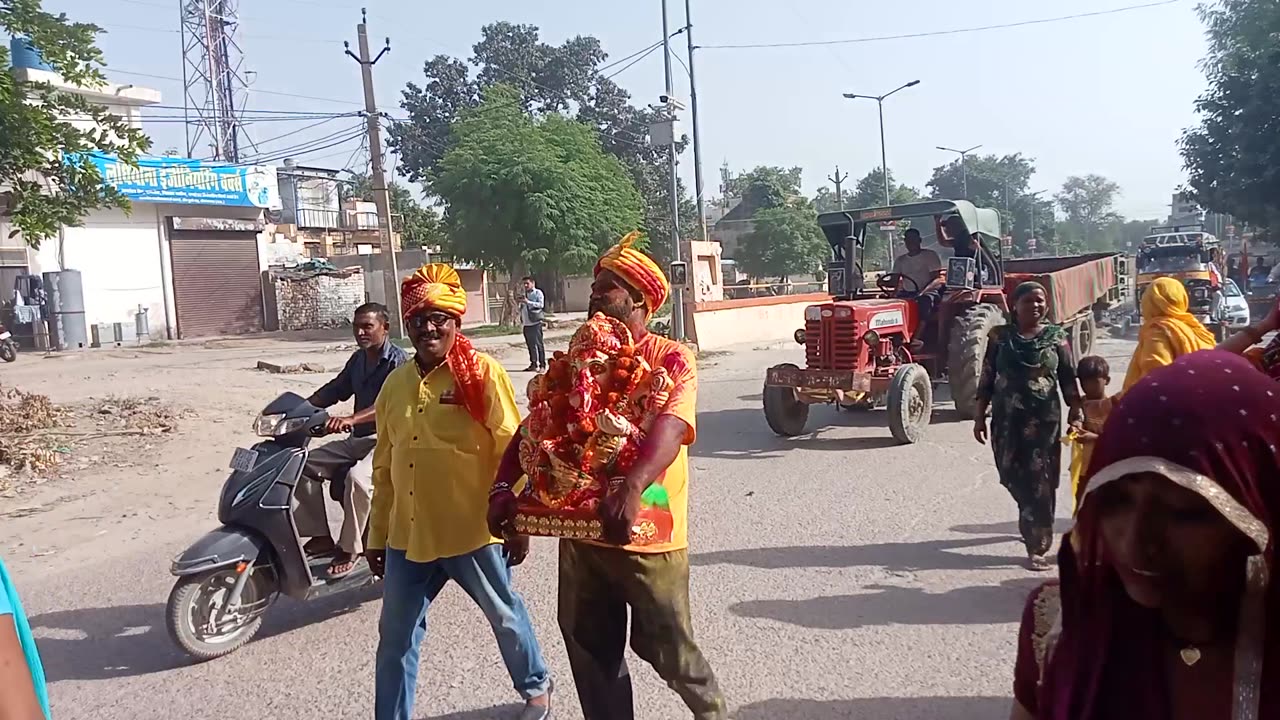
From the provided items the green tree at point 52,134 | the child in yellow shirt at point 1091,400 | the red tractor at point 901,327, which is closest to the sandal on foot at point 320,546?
the child in yellow shirt at point 1091,400

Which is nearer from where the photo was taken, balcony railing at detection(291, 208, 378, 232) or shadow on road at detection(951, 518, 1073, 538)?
shadow on road at detection(951, 518, 1073, 538)

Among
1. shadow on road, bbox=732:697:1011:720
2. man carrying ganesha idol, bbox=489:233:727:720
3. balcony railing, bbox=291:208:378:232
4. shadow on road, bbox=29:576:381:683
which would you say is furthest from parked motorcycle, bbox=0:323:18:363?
balcony railing, bbox=291:208:378:232

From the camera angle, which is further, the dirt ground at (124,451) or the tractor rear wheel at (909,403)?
the tractor rear wheel at (909,403)

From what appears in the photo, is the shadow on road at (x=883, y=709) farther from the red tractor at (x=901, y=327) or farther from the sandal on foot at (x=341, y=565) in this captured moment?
the red tractor at (x=901, y=327)

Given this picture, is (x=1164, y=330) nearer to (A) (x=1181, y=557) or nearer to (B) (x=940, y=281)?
(A) (x=1181, y=557)

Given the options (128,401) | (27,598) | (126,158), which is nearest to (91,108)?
(126,158)

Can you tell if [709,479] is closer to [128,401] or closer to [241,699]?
[241,699]

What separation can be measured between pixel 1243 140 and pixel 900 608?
28.1 m

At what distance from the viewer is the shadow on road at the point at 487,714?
143 inches

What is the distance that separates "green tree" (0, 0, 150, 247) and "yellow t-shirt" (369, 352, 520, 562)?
7902 mm

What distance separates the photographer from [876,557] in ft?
17.9

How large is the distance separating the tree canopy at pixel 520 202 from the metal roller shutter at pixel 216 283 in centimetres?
662

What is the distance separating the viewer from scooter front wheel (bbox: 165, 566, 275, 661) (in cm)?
432

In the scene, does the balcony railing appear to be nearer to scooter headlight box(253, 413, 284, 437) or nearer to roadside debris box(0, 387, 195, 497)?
roadside debris box(0, 387, 195, 497)
